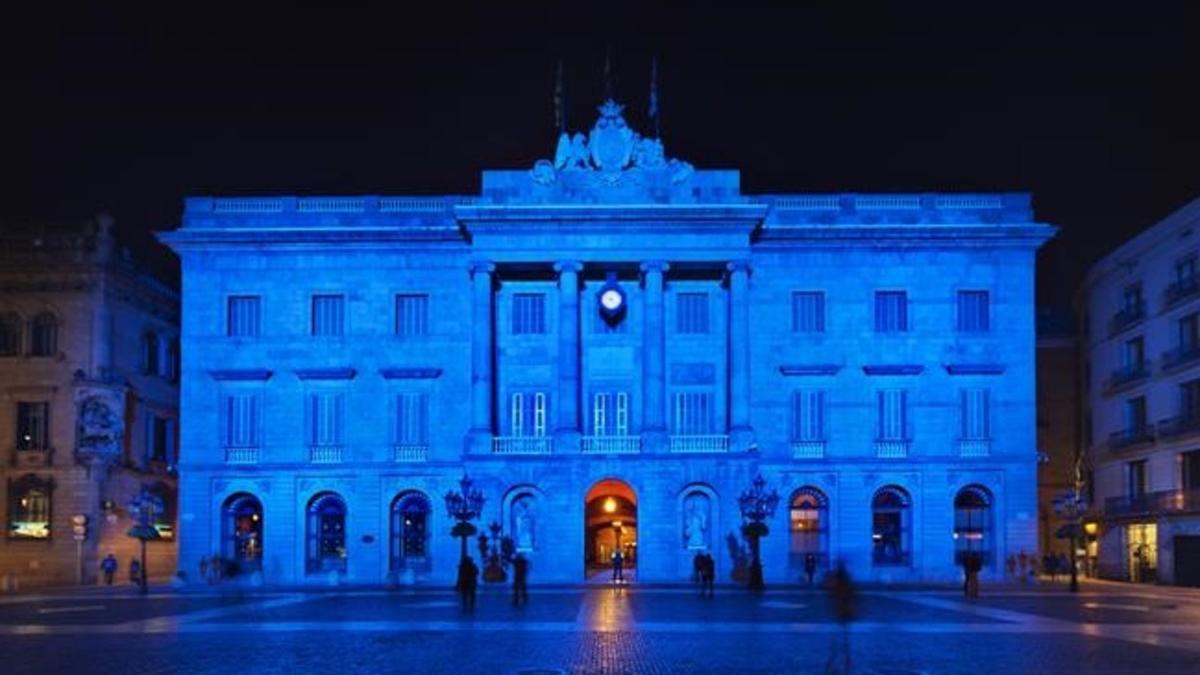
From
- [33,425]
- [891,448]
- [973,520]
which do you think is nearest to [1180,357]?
[973,520]

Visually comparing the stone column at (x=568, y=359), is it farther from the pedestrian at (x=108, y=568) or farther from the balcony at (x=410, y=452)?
the pedestrian at (x=108, y=568)

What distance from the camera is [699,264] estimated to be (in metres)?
62.7

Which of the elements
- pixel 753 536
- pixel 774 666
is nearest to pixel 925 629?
pixel 774 666

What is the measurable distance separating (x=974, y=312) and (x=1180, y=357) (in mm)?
8900

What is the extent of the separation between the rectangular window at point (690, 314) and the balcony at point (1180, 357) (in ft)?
67.2

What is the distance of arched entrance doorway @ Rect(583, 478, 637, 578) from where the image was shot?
219 feet

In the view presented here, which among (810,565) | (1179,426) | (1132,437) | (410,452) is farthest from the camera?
(1132,437)

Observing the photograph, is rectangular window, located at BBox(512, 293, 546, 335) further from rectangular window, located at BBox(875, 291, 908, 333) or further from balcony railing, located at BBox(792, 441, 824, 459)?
rectangular window, located at BBox(875, 291, 908, 333)

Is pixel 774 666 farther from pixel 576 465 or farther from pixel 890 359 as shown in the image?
pixel 890 359

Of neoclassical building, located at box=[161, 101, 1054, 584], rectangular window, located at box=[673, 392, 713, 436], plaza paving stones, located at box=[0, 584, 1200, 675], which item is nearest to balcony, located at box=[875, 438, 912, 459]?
neoclassical building, located at box=[161, 101, 1054, 584]

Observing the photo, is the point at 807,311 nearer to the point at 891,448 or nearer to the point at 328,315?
the point at 891,448

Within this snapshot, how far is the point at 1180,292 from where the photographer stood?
61688 mm

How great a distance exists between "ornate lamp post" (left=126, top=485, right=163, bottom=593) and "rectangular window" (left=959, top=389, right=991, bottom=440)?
35.0 meters

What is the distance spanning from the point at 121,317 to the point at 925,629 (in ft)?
147
